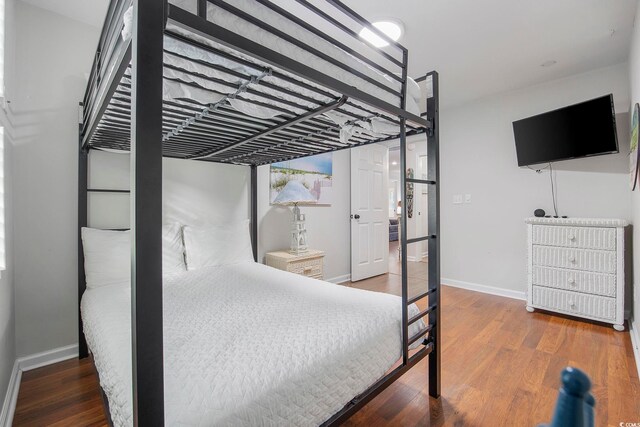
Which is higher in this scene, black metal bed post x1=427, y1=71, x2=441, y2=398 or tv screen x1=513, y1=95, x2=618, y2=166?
tv screen x1=513, y1=95, x2=618, y2=166

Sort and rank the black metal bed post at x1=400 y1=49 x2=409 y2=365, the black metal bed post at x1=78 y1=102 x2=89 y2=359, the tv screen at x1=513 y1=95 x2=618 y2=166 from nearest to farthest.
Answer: the black metal bed post at x1=400 y1=49 x2=409 y2=365 < the black metal bed post at x1=78 y1=102 x2=89 y2=359 < the tv screen at x1=513 y1=95 x2=618 y2=166

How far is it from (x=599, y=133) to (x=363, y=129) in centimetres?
233

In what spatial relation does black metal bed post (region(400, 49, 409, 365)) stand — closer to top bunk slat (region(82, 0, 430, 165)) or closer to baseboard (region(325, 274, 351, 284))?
top bunk slat (region(82, 0, 430, 165))

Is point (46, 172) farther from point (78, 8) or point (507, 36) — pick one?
point (507, 36)

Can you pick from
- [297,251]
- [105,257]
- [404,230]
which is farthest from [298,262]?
[404,230]

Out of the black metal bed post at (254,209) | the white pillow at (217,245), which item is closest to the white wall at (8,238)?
the white pillow at (217,245)

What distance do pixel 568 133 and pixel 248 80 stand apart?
3.18 metres

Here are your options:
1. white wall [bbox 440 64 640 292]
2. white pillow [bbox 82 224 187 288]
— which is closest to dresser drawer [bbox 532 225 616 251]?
white wall [bbox 440 64 640 292]

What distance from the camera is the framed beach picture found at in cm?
344

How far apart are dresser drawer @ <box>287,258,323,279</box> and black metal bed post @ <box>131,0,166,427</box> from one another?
229 centimetres

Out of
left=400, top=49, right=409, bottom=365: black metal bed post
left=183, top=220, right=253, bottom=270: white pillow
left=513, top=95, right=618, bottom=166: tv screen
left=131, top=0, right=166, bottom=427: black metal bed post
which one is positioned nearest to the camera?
left=131, top=0, right=166, bottom=427: black metal bed post

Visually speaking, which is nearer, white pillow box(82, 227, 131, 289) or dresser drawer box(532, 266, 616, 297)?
white pillow box(82, 227, 131, 289)

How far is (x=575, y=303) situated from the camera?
2799mm

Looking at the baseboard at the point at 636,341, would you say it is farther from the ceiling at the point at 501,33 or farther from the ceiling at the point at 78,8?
the ceiling at the point at 78,8
